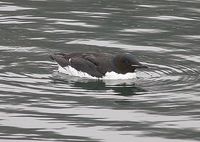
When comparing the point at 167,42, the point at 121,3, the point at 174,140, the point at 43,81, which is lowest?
the point at 174,140

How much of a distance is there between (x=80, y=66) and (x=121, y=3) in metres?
8.14

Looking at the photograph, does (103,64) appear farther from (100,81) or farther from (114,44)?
(114,44)

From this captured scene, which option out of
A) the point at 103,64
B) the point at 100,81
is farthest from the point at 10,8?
the point at 100,81

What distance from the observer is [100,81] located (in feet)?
58.6

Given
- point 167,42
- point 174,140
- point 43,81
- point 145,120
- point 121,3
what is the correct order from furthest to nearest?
point 121,3 → point 167,42 → point 43,81 → point 145,120 → point 174,140

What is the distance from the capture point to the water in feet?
46.7

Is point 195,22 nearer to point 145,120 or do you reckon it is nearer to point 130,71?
point 130,71

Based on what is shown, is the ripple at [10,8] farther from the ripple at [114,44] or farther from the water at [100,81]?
the ripple at [114,44]

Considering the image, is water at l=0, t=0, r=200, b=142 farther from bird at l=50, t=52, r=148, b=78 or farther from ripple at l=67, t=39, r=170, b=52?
bird at l=50, t=52, r=148, b=78

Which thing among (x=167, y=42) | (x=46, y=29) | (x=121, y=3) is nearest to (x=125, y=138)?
(x=167, y=42)

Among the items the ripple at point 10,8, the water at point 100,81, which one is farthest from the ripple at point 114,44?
the ripple at point 10,8

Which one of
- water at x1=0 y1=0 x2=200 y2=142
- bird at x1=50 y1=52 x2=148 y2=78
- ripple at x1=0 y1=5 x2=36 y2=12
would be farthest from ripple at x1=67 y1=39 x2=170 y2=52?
ripple at x1=0 y1=5 x2=36 y2=12

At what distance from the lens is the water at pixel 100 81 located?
1423cm

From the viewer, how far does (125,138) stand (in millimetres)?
13711
